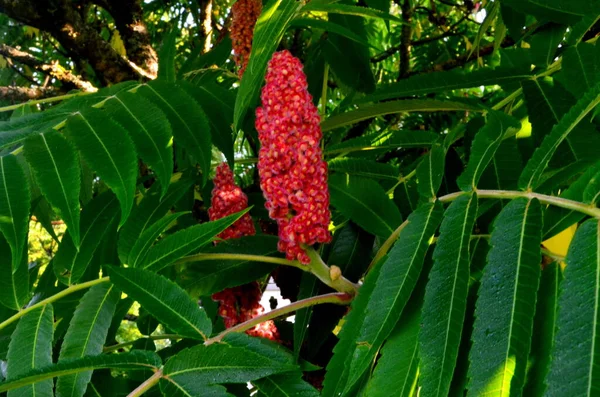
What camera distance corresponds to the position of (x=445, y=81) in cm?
135

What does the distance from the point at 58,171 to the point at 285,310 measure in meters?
0.43

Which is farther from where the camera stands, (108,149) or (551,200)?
(108,149)

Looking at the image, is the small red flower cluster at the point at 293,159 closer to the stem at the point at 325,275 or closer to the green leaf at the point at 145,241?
the stem at the point at 325,275

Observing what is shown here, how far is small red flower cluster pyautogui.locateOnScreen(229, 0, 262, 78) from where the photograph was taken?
166cm

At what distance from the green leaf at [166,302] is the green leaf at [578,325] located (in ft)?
1.73

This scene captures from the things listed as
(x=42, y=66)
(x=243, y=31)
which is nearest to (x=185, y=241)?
(x=243, y=31)

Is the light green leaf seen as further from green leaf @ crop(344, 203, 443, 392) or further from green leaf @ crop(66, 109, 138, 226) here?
green leaf @ crop(66, 109, 138, 226)

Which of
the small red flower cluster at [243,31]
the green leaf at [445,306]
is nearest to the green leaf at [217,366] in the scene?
the green leaf at [445,306]

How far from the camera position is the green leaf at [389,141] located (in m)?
1.47

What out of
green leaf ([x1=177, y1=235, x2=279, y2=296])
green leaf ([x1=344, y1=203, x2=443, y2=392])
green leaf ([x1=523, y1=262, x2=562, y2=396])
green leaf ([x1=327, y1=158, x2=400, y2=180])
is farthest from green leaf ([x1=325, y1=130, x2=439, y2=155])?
green leaf ([x1=523, y1=262, x2=562, y2=396])

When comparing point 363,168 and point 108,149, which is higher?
point 108,149

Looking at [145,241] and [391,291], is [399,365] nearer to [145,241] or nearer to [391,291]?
[391,291]

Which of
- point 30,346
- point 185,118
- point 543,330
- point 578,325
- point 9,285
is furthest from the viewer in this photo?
point 185,118

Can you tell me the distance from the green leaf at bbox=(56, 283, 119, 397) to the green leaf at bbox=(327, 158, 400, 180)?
48 cm
